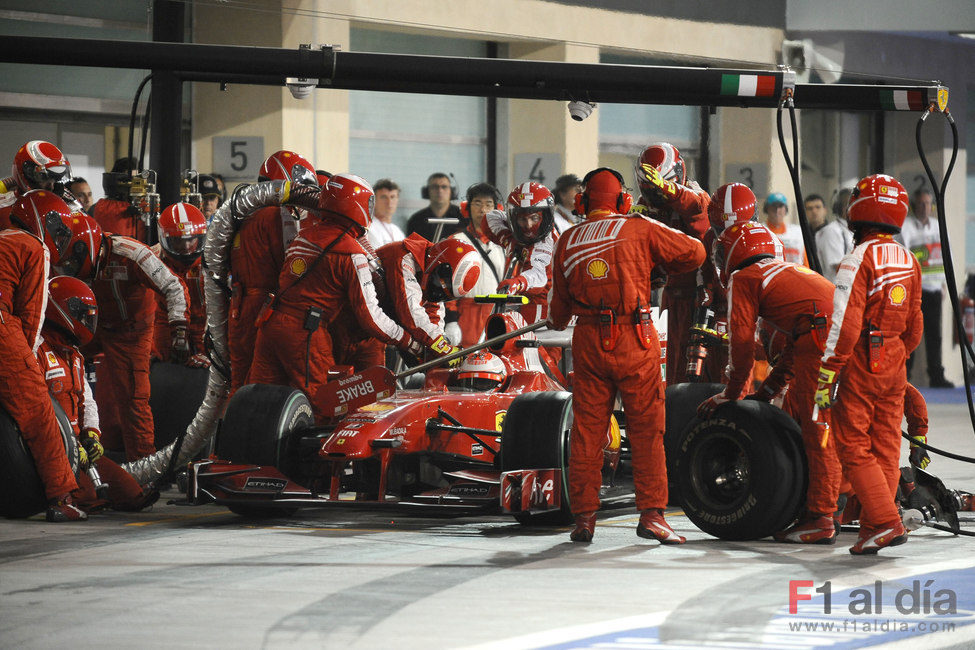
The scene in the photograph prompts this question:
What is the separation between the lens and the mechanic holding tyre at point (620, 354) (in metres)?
7.54

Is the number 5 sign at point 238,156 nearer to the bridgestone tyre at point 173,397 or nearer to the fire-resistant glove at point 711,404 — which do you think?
the bridgestone tyre at point 173,397

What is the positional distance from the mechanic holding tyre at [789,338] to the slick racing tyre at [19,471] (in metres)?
3.65

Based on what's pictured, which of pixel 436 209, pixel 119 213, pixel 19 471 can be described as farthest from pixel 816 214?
pixel 19 471

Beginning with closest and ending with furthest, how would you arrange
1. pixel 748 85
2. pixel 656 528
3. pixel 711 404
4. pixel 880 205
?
pixel 880 205, pixel 656 528, pixel 711 404, pixel 748 85

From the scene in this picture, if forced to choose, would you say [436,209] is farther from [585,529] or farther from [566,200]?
[585,529]

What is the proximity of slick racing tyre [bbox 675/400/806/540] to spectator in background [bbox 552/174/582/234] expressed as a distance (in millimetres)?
5279

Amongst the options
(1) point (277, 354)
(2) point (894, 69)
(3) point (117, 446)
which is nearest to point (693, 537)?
(1) point (277, 354)

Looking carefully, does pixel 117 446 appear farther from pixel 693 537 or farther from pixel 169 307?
pixel 693 537

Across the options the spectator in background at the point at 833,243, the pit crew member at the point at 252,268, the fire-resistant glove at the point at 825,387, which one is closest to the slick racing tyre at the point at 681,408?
the fire-resistant glove at the point at 825,387

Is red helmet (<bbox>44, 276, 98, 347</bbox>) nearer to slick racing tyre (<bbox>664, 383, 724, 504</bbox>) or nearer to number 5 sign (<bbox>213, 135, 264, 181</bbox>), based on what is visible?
slick racing tyre (<bbox>664, 383, 724, 504</bbox>)

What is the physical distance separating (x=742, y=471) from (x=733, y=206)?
1944 millimetres

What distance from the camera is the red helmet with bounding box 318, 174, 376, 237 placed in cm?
912

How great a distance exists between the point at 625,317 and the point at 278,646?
3.11 m

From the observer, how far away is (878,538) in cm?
707
